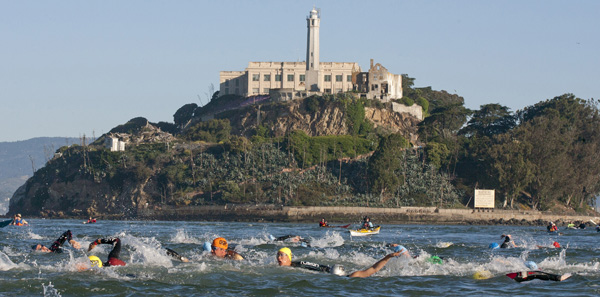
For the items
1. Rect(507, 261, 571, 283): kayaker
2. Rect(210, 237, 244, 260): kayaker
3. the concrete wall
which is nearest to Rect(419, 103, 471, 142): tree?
the concrete wall

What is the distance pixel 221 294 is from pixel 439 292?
6.86 meters

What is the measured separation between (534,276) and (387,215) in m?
85.9

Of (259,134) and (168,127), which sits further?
(168,127)

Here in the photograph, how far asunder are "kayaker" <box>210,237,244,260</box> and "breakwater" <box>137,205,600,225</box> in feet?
265

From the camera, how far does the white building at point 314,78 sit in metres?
154

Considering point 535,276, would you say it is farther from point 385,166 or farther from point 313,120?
point 313,120

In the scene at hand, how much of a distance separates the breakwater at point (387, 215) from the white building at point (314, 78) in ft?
134

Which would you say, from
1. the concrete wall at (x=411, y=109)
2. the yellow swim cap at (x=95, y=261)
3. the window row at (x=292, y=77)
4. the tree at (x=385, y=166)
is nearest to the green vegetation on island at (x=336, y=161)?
the tree at (x=385, y=166)

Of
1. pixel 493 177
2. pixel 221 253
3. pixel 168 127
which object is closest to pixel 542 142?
pixel 493 177

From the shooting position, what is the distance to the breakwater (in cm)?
11275

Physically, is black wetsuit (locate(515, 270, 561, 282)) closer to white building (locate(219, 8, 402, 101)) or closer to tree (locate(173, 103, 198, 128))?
white building (locate(219, 8, 402, 101))

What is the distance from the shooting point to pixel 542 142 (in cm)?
12244

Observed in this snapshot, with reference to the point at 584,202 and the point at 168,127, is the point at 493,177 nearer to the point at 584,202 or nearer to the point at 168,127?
the point at 584,202

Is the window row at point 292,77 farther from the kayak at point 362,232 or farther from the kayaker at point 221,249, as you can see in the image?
the kayaker at point 221,249
